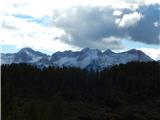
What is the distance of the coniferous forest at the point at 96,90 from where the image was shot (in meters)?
130

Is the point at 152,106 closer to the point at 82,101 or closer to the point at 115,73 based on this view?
the point at 82,101

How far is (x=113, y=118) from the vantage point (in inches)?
4446

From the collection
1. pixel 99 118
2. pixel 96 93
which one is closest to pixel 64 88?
pixel 96 93

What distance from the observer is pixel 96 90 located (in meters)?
176

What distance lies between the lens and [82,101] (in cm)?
15375

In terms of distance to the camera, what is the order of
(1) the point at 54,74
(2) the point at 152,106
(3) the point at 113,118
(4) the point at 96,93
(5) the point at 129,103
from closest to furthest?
(3) the point at 113,118, (2) the point at 152,106, (5) the point at 129,103, (4) the point at 96,93, (1) the point at 54,74

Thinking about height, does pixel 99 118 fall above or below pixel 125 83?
below

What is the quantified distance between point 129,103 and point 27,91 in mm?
39758

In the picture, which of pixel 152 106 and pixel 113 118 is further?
pixel 152 106

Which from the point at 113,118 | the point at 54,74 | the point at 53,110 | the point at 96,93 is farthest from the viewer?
the point at 54,74

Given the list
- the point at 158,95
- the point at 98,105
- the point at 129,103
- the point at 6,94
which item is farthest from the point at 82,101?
the point at 6,94

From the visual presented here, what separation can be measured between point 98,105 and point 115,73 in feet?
137

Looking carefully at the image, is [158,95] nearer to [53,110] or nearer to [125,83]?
[125,83]

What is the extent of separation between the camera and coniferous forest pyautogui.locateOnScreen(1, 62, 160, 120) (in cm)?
13039
